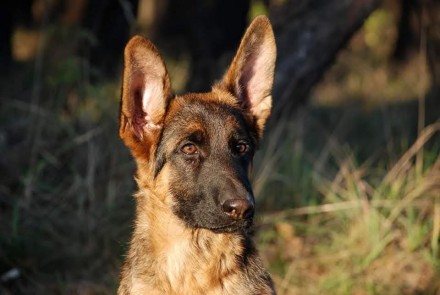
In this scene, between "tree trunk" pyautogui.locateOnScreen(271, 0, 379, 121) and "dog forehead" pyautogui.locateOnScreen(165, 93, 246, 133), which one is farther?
"tree trunk" pyautogui.locateOnScreen(271, 0, 379, 121)

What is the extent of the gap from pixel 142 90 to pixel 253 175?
3.35m

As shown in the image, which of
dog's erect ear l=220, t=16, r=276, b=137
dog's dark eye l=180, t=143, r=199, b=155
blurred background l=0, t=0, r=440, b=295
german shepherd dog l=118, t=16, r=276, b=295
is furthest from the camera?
blurred background l=0, t=0, r=440, b=295

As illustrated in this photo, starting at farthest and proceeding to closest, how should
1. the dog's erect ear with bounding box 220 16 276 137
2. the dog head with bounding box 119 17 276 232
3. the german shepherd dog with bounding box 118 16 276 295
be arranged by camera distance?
the dog's erect ear with bounding box 220 16 276 137
the german shepherd dog with bounding box 118 16 276 295
the dog head with bounding box 119 17 276 232

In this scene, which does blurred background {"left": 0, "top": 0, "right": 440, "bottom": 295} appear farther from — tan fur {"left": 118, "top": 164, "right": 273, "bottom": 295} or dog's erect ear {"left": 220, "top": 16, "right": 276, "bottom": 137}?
dog's erect ear {"left": 220, "top": 16, "right": 276, "bottom": 137}

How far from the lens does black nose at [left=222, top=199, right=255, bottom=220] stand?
4527 mm

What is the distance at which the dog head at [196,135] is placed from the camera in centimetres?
471

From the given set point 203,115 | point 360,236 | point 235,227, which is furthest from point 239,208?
point 360,236

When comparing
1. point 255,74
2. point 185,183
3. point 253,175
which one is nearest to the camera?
point 185,183

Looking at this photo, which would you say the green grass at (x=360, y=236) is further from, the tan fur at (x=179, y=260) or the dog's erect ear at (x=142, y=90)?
the dog's erect ear at (x=142, y=90)

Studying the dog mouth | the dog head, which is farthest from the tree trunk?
the dog mouth

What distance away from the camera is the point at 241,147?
5.06m

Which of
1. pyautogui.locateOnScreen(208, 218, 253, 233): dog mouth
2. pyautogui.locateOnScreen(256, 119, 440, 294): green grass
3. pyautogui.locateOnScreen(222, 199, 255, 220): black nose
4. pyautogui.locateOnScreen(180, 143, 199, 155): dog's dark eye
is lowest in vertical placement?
pyautogui.locateOnScreen(256, 119, 440, 294): green grass

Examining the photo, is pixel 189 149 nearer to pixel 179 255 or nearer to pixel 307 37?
pixel 179 255

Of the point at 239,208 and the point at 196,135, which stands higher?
the point at 196,135
